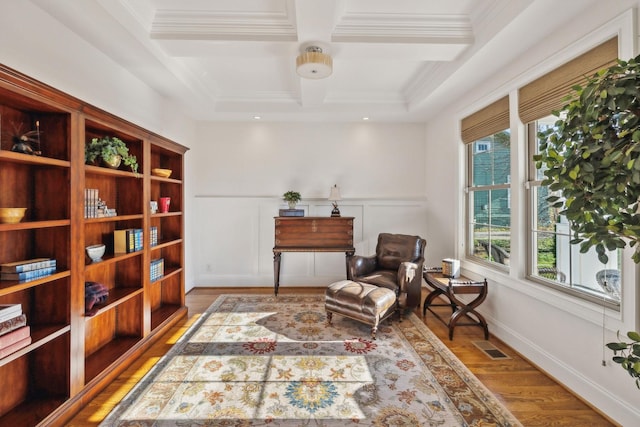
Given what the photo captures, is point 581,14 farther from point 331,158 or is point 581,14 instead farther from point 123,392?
point 123,392

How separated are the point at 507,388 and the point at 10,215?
333 cm

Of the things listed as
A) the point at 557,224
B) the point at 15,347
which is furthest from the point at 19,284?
the point at 557,224

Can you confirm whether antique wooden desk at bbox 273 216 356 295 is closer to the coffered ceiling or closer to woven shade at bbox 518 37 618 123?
the coffered ceiling

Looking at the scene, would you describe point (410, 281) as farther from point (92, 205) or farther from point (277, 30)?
point (92, 205)

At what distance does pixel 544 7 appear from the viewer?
6.58ft

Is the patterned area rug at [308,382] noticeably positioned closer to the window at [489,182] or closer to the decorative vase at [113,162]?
the window at [489,182]

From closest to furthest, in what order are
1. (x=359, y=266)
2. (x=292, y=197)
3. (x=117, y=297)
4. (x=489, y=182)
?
(x=117, y=297) → (x=489, y=182) → (x=359, y=266) → (x=292, y=197)

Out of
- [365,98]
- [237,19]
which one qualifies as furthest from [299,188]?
[237,19]

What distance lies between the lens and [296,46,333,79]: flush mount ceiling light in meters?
2.55

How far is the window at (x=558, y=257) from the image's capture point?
2.00m

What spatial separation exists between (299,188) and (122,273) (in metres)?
2.70

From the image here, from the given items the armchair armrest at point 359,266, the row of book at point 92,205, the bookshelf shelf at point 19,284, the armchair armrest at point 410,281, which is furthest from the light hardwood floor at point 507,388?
the row of book at point 92,205

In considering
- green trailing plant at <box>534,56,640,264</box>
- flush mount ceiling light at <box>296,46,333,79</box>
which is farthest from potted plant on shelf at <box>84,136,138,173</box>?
green trailing plant at <box>534,56,640,264</box>

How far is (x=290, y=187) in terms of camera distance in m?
4.79
